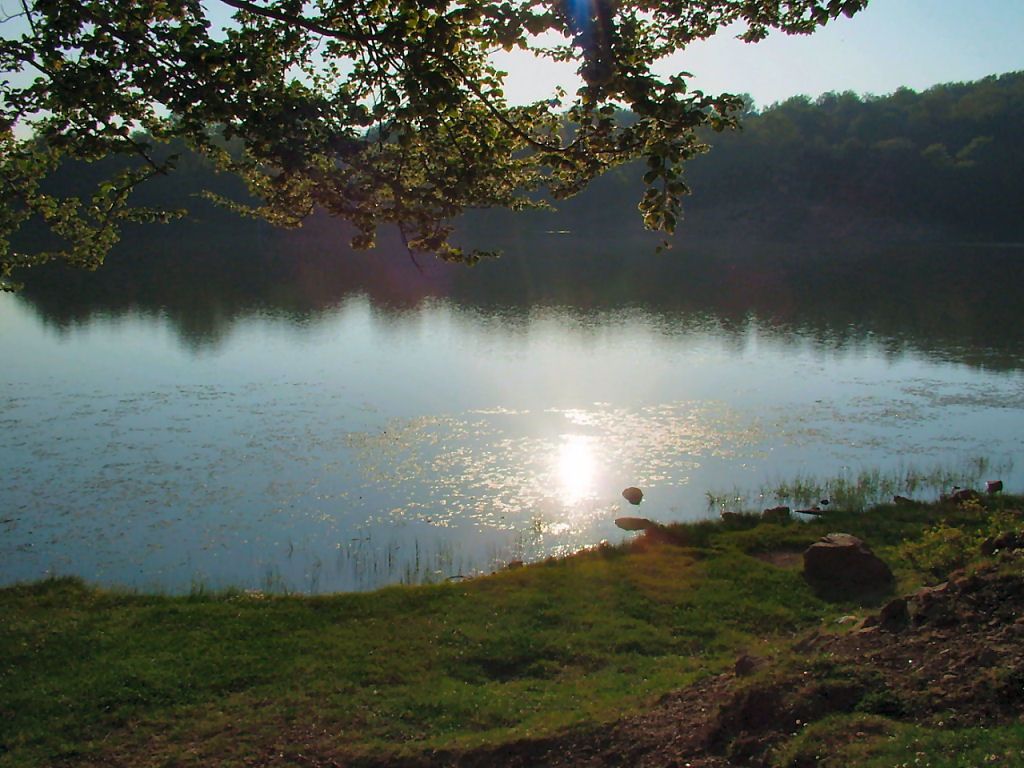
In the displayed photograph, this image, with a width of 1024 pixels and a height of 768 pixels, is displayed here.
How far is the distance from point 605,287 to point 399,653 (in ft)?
156

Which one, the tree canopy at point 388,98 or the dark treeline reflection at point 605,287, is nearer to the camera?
the tree canopy at point 388,98

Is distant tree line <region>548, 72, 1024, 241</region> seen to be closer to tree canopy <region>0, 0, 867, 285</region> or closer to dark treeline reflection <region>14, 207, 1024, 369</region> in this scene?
dark treeline reflection <region>14, 207, 1024, 369</region>

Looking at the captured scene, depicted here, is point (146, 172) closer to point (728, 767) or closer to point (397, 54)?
point (397, 54)

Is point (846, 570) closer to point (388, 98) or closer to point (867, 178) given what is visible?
point (388, 98)

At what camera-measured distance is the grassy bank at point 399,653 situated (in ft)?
24.9

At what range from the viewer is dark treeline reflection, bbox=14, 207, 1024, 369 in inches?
1565

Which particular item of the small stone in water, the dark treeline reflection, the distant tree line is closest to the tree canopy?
the small stone in water

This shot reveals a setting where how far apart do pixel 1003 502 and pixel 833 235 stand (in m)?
105

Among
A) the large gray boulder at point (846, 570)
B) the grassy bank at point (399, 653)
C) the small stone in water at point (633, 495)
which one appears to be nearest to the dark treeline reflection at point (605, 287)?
the small stone in water at point (633, 495)

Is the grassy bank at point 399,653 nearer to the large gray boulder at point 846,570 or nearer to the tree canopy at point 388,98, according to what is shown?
the large gray boulder at point 846,570

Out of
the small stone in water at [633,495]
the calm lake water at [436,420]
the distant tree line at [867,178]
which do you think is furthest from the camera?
the distant tree line at [867,178]

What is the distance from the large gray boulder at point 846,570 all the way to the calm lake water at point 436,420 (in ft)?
13.0

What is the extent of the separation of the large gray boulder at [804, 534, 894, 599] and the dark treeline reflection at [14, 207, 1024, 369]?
20.3 m

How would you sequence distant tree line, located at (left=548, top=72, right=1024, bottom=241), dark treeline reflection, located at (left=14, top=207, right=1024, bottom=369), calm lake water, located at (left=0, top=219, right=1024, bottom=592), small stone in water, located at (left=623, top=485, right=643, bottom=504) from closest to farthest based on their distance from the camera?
calm lake water, located at (left=0, top=219, right=1024, bottom=592), small stone in water, located at (left=623, top=485, right=643, bottom=504), dark treeline reflection, located at (left=14, top=207, right=1024, bottom=369), distant tree line, located at (left=548, top=72, right=1024, bottom=241)
